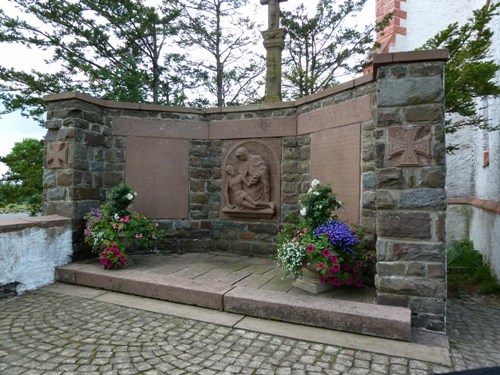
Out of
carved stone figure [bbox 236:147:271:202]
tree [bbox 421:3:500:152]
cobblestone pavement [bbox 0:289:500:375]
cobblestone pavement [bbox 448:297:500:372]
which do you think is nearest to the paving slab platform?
cobblestone pavement [bbox 0:289:500:375]

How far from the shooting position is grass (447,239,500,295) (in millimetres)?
4444

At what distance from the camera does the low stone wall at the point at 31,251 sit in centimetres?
→ 377

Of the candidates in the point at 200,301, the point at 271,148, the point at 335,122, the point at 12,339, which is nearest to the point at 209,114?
the point at 271,148

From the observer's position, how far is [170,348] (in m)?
2.52

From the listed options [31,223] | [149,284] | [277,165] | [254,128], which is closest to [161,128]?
[254,128]

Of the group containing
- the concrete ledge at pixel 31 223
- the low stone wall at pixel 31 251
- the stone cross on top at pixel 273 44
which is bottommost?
the low stone wall at pixel 31 251

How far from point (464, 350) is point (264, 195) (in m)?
3.10

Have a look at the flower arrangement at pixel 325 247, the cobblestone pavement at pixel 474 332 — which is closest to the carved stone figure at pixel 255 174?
the flower arrangement at pixel 325 247

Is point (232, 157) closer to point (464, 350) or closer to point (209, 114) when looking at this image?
point (209, 114)

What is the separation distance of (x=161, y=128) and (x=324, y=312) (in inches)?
152

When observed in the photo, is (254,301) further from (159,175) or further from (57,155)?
(57,155)

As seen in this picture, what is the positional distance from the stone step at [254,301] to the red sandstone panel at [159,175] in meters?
1.36

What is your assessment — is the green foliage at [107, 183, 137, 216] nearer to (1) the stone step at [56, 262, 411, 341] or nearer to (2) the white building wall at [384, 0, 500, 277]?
(1) the stone step at [56, 262, 411, 341]

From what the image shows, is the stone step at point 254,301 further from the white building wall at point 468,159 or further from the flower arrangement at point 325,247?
the white building wall at point 468,159
